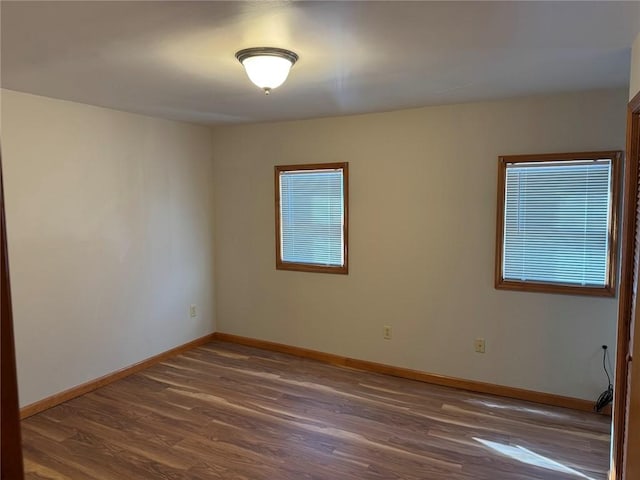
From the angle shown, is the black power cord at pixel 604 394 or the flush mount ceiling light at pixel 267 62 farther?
the black power cord at pixel 604 394

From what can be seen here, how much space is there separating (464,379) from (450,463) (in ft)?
3.71

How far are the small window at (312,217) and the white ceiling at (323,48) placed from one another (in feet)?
2.94

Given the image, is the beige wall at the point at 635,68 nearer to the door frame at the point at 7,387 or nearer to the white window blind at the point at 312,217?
the white window blind at the point at 312,217

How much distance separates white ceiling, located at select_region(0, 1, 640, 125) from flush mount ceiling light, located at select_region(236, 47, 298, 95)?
0.18 ft

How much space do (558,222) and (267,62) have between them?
2.40 meters

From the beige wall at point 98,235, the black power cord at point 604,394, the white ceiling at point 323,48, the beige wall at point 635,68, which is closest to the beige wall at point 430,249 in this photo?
the black power cord at point 604,394

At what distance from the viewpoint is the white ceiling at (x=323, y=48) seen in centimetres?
179

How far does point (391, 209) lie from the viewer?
12.6 feet

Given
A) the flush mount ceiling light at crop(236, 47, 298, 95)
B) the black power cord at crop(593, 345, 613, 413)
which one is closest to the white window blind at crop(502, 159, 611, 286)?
the black power cord at crop(593, 345, 613, 413)

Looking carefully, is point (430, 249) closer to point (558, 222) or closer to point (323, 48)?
point (558, 222)

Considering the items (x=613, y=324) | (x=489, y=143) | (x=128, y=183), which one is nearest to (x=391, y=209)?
(x=489, y=143)

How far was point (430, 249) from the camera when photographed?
369 centimetres

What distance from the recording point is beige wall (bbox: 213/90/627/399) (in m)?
3.23

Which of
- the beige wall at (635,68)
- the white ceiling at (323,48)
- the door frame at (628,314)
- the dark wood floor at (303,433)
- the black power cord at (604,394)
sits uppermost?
the white ceiling at (323,48)
